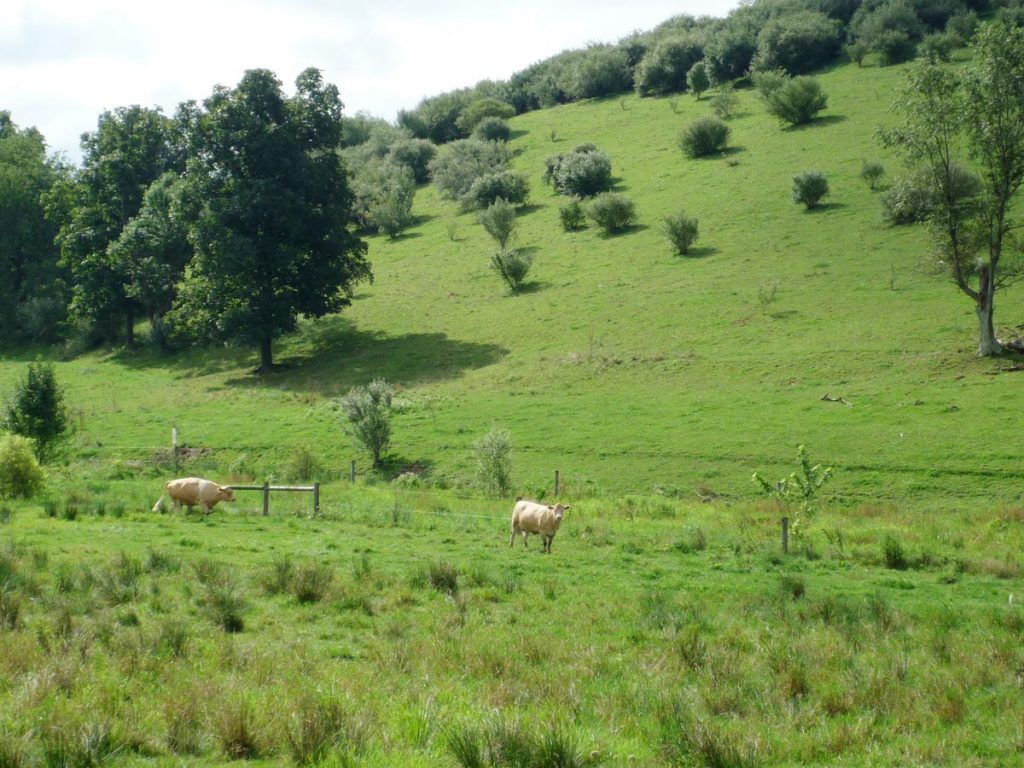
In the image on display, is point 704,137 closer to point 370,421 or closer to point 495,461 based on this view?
point 370,421

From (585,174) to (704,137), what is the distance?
11.3 m

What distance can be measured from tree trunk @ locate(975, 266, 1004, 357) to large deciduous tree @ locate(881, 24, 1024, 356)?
4cm

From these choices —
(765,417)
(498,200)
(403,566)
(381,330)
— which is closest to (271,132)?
(381,330)

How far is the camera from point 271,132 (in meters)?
57.2

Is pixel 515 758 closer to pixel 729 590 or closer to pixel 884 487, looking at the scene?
pixel 729 590

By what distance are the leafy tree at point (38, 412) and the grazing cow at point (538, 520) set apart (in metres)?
23.3

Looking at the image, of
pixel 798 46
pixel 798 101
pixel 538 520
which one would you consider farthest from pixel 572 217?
pixel 538 520

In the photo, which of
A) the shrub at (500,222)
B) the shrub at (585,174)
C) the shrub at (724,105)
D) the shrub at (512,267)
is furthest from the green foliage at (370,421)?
the shrub at (724,105)

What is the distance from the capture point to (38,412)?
37.6 m

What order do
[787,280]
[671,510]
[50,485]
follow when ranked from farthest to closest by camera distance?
[787,280] < [50,485] < [671,510]

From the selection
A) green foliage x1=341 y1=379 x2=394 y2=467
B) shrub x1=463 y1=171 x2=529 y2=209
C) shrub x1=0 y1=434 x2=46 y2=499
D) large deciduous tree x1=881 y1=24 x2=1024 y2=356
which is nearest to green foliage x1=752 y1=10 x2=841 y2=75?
shrub x1=463 y1=171 x2=529 y2=209

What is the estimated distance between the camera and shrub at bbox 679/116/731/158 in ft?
264

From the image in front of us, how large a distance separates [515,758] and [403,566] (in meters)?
10.9

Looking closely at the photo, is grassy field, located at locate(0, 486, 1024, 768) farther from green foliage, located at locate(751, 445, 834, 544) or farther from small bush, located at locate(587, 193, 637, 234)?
small bush, located at locate(587, 193, 637, 234)
